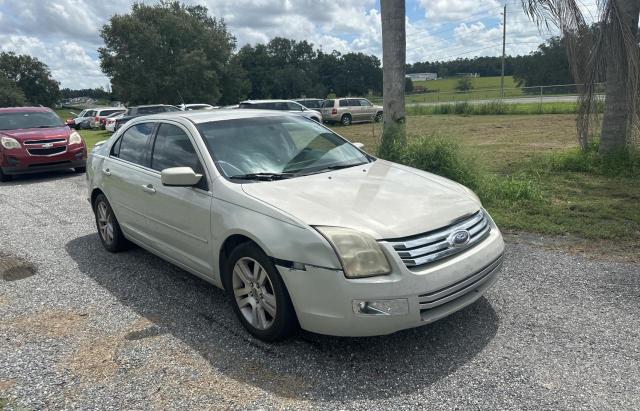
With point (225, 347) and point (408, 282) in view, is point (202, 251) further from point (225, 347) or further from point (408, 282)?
point (408, 282)

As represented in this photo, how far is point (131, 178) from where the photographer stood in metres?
4.86

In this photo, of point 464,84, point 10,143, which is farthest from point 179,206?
point 464,84

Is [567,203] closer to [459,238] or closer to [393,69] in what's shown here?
[393,69]

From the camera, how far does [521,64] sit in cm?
4988

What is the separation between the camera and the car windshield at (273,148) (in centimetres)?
399

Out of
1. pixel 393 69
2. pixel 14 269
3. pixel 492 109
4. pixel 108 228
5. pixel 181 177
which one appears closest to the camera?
pixel 181 177

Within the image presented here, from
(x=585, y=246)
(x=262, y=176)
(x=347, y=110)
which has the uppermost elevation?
(x=262, y=176)

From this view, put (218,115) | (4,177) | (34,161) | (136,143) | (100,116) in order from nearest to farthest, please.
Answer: (218,115), (136,143), (34,161), (4,177), (100,116)

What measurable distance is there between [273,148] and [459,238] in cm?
182

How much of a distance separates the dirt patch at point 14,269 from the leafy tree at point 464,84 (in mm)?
63657

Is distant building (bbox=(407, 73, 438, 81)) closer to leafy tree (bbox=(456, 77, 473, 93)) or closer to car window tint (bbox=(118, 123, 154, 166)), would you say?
leafy tree (bbox=(456, 77, 473, 93))

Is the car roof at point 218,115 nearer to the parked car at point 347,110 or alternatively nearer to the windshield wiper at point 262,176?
the windshield wiper at point 262,176

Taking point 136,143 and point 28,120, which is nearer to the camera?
point 136,143

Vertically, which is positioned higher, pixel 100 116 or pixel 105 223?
pixel 100 116
